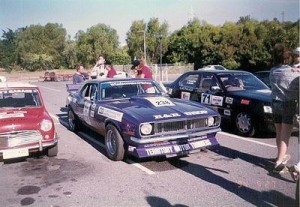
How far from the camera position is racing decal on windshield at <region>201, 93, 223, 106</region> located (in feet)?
27.4

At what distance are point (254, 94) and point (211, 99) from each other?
1122mm

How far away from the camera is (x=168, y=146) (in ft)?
18.7

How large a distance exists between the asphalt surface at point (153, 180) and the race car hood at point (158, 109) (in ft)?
2.76

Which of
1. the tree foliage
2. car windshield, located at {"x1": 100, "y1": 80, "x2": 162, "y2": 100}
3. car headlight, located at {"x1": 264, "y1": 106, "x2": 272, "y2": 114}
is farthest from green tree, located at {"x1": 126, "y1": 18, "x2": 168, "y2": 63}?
car headlight, located at {"x1": 264, "y1": 106, "x2": 272, "y2": 114}

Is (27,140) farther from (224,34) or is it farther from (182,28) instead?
(182,28)

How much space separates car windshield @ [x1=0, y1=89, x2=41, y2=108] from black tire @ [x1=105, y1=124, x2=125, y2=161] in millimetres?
1791

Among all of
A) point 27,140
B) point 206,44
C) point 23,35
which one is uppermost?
point 23,35

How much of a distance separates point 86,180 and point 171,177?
4.25 ft

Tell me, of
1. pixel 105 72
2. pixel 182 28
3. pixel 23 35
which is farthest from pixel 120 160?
pixel 23 35

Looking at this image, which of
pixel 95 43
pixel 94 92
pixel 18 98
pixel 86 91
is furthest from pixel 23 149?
pixel 95 43

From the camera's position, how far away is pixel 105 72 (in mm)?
11938

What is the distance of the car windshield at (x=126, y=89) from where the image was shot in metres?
7.17

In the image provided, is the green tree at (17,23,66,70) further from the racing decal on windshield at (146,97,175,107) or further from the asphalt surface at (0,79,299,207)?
the racing decal on windshield at (146,97,175,107)

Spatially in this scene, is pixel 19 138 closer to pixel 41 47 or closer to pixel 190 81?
pixel 190 81
